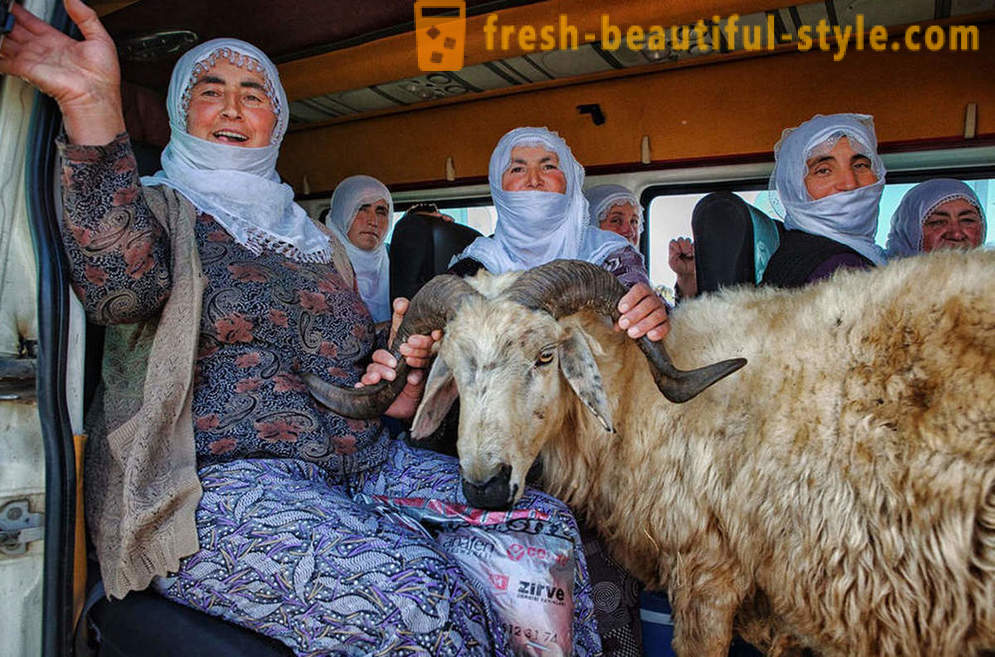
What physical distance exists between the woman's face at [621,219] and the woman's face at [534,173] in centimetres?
164

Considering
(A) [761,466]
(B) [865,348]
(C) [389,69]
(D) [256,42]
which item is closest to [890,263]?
(B) [865,348]

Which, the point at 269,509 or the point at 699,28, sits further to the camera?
the point at 699,28

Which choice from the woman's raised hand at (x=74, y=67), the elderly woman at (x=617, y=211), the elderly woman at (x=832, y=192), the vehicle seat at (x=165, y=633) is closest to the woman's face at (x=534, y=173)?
the elderly woman at (x=832, y=192)

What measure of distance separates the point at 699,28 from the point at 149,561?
3.82 metres

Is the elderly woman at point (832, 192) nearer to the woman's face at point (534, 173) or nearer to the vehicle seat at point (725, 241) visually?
the vehicle seat at point (725, 241)

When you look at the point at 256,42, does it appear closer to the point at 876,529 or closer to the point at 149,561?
the point at 149,561

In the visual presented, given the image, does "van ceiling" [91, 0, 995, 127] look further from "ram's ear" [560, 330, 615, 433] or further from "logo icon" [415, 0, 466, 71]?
"ram's ear" [560, 330, 615, 433]

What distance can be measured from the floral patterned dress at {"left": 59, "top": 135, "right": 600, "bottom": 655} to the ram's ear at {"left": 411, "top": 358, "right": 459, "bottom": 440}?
0.29 meters

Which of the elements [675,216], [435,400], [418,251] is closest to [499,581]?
[435,400]

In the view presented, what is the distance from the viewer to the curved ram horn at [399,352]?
2.31m

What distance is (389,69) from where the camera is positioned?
3840 millimetres

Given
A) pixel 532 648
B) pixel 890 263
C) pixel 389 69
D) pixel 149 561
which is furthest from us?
pixel 389 69

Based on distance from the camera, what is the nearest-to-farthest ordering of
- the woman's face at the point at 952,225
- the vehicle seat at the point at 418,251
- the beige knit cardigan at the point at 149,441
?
1. the beige knit cardigan at the point at 149,441
2. the vehicle seat at the point at 418,251
3. the woman's face at the point at 952,225

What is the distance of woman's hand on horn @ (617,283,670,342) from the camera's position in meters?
2.39
